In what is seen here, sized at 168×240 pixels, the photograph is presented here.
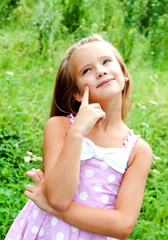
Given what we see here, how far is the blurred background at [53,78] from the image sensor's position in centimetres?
249

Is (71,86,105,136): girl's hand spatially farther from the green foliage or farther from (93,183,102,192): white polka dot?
the green foliage

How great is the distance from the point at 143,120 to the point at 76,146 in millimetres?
2374

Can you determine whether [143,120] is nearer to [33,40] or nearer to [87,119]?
[33,40]

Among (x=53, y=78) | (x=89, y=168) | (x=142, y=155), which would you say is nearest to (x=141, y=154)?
(x=142, y=155)

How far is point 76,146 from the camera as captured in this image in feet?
4.42

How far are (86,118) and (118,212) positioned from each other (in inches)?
17.0

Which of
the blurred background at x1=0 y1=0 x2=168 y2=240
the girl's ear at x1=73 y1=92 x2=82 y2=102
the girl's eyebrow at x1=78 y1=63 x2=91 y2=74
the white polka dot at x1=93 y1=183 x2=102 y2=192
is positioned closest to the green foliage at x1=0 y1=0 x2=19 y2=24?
the blurred background at x1=0 y1=0 x2=168 y2=240

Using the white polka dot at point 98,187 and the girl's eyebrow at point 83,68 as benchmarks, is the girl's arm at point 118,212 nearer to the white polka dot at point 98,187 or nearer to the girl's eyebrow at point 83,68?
the white polka dot at point 98,187

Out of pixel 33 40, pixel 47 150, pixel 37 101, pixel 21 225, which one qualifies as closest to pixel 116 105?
pixel 47 150

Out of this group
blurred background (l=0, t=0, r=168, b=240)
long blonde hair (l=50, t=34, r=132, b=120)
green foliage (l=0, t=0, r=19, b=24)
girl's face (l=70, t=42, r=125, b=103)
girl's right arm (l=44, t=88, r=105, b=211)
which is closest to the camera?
girl's right arm (l=44, t=88, r=105, b=211)

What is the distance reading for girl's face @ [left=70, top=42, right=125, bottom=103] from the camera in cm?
155

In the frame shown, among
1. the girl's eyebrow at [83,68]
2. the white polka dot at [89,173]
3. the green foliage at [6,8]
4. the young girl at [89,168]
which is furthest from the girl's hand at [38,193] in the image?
the green foliage at [6,8]

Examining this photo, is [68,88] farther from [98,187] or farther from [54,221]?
[54,221]

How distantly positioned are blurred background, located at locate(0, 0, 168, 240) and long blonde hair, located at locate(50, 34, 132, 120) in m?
0.69
